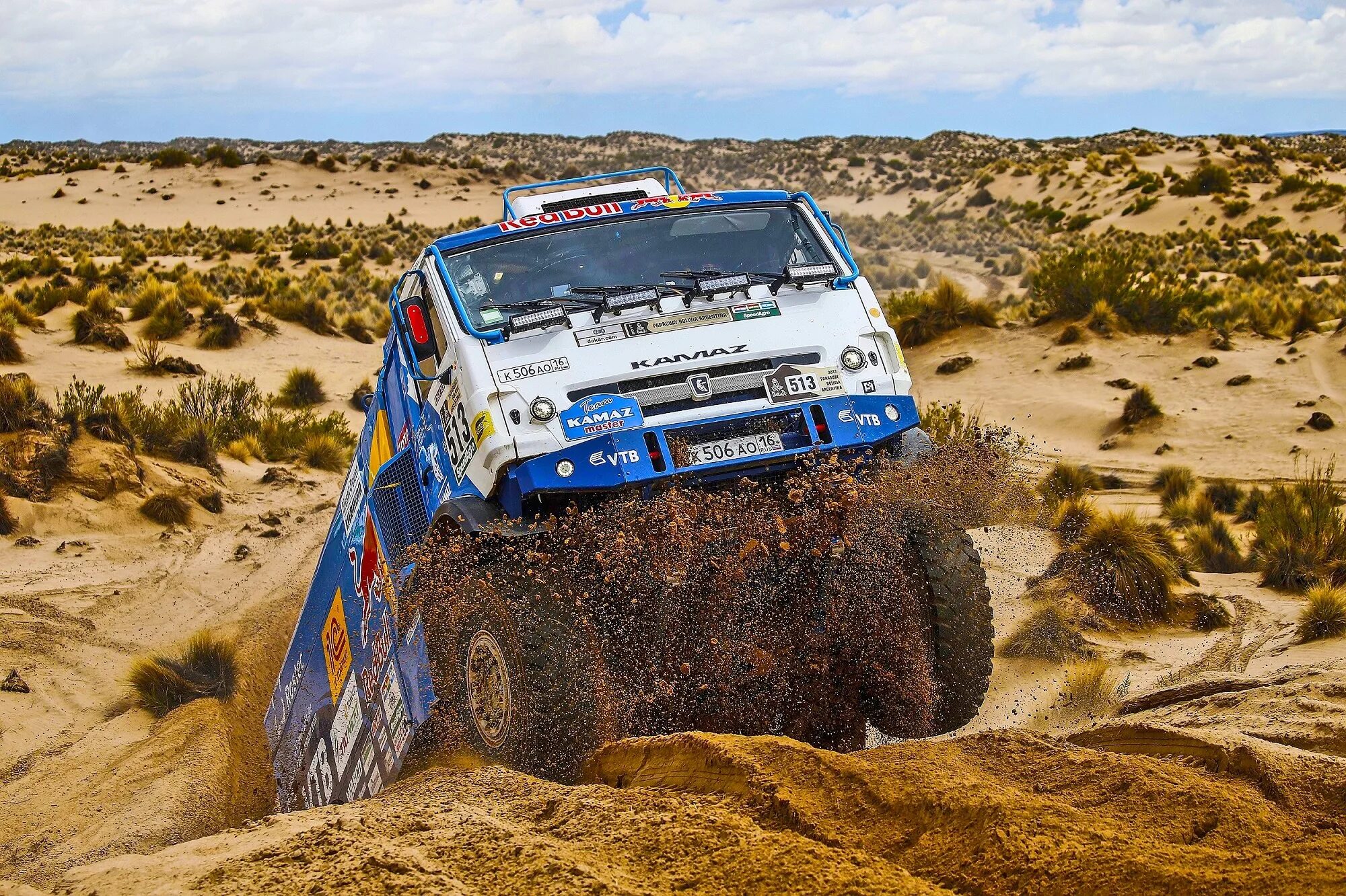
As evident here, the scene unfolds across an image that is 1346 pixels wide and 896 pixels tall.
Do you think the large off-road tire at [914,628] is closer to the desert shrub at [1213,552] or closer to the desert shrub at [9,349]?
the desert shrub at [1213,552]

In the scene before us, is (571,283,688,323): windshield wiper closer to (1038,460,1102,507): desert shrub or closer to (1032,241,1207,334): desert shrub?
(1038,460,1102,507): desert shrub

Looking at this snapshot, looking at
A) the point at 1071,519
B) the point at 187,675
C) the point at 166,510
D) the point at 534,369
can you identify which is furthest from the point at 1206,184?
the point at 534,369

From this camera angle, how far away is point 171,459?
47.1 ft

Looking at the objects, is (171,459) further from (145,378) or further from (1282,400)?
(1282,400)

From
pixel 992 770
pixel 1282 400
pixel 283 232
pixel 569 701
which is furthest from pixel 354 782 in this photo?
pixel 283 232

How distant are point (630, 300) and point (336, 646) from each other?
9.43ft

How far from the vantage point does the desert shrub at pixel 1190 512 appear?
36.6 ft

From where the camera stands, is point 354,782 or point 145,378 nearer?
point 354,782

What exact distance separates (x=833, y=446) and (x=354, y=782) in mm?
3262

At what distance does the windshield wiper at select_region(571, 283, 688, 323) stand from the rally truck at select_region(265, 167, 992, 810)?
0.01m

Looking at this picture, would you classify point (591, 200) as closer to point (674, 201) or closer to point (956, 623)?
point (674, 201)

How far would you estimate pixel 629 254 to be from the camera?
6996 mm

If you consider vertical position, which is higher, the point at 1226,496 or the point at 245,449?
the point at 245,449

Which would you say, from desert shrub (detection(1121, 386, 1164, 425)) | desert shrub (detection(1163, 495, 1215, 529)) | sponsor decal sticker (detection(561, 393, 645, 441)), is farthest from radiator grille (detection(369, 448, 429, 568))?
desert shrub (detection(1121, 386, 1164, 425))
